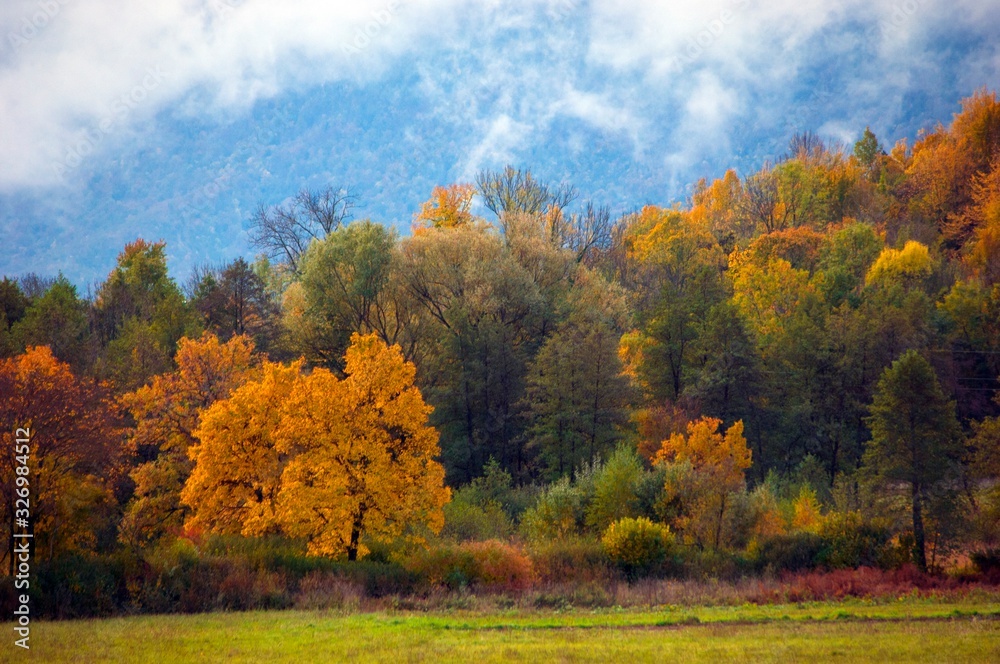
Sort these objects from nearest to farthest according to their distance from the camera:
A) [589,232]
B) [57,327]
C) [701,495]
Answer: [701,495], [57,327], [589,232]

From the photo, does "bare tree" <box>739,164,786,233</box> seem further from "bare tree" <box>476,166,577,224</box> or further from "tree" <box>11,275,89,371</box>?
"tree" <box>11,275,89,371</box>

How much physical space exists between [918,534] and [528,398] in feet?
89.1

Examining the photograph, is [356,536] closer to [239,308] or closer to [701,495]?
[701,495]

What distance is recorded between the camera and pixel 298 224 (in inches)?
3310

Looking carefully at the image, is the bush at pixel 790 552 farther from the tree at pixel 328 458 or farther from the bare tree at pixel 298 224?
the bare tree at pixel 298 224

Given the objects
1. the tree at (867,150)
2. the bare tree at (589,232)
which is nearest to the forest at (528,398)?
the bare tree at (589,232)

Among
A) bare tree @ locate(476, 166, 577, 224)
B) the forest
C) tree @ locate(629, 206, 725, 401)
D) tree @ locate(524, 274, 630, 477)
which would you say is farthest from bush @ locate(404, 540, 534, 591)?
bare tree @ locate(476, 166, 577, 224)

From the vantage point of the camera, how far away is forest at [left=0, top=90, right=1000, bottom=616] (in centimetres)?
3444

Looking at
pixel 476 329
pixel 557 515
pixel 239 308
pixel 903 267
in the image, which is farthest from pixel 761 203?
pixel 557 515

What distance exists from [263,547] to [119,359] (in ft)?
96.9

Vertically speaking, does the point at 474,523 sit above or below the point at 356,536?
below

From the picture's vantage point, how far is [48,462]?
32.7 m

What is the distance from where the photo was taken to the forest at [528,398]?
3444 centimetres

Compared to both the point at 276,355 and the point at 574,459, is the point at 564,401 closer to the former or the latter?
the point at 574,459
